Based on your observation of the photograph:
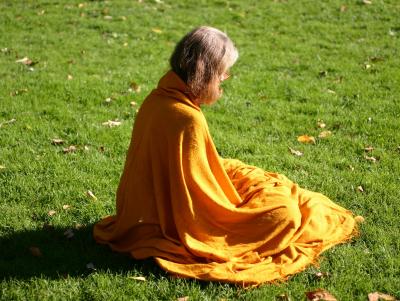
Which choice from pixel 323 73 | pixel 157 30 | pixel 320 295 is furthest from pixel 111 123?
pixel 157 30

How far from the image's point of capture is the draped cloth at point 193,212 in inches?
164

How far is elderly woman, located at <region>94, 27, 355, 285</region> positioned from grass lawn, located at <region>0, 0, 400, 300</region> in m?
0.16

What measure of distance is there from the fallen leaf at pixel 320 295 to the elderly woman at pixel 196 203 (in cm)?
27

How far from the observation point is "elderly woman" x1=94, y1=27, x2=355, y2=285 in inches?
163

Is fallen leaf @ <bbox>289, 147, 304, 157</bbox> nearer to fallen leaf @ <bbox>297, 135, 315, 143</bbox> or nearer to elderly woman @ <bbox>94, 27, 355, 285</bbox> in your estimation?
fallen leaf @ <bbox>297, 135, 315, 143</bbox>

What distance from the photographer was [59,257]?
449 centimetres

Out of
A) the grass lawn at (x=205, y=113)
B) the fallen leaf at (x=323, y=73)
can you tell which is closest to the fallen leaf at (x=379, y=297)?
the grass lawn at (x=205, y=113)

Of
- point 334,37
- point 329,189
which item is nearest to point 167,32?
point 334,37

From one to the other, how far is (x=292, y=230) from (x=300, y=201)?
542mm

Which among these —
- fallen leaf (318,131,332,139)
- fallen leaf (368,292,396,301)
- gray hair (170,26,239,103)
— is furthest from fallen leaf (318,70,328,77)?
fallen leaf (368,292,396,301)

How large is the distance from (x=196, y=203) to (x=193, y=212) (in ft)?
0.24

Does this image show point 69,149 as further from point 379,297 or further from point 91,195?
point 379,297

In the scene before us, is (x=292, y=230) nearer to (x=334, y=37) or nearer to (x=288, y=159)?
(x=288, y=159)

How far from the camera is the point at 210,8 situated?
12359mm
